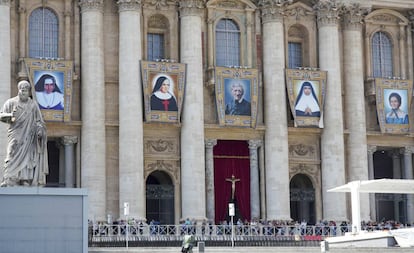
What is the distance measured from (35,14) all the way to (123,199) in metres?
10.6

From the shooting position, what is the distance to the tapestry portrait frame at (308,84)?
55.3 m

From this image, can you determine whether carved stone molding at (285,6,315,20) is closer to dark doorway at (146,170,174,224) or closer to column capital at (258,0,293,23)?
column capital at (258,0,293,23)

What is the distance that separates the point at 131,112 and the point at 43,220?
75.9 feet

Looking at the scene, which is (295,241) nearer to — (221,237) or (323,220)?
(221,237)

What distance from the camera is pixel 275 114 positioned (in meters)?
54.8

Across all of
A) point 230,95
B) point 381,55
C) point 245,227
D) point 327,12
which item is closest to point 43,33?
point 230,95

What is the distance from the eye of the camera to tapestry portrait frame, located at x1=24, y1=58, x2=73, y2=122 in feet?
167

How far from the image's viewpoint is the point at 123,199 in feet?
168

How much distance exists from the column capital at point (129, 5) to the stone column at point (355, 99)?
11402 mm

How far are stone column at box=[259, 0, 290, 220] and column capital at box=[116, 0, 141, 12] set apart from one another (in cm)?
726

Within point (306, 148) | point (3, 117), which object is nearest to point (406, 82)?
point (306, 148)

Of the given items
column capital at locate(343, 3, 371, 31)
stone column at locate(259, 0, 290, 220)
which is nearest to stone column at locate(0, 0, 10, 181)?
stone column at locate(259, 0, 290, 220)

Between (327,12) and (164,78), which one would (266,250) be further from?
(327,12)

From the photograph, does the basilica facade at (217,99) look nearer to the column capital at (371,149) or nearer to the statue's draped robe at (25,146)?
the column capital at (371,149)
